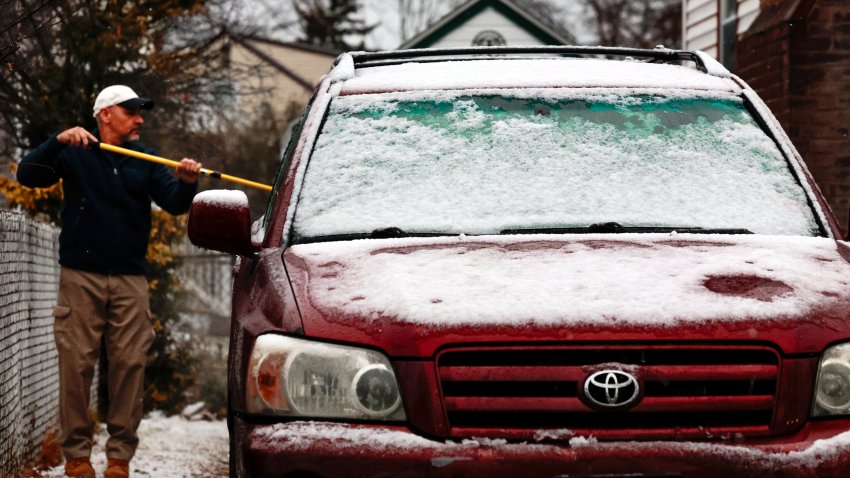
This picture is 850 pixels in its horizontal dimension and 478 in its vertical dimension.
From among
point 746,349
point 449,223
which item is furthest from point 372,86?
point 746,349

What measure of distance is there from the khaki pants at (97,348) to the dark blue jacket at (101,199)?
0.10 m

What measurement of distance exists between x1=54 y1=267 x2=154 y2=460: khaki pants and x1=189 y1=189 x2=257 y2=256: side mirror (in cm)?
289

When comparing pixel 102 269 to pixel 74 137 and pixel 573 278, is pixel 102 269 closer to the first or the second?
pixel 74 137

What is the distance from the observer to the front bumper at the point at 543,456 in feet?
10.7

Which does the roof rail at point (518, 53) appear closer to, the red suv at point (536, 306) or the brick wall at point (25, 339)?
the red suv at point (536, 306)

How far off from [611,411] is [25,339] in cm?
513

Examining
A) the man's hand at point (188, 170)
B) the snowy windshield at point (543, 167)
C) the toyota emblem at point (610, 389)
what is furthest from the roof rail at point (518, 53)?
the toyota emblem at point (610, 389)

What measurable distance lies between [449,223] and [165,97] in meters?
9.99

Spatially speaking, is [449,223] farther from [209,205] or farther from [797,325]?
[797,325]

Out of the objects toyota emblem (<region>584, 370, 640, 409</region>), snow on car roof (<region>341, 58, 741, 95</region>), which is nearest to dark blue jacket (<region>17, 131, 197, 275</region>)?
snow on car roof (<region>341, 58, 741, 95</region>)

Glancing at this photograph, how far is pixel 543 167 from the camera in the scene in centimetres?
433

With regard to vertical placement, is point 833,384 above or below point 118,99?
below

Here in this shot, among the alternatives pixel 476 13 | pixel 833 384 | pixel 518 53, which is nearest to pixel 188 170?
pixel 518 53

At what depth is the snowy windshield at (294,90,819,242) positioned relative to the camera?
4.13 meters
